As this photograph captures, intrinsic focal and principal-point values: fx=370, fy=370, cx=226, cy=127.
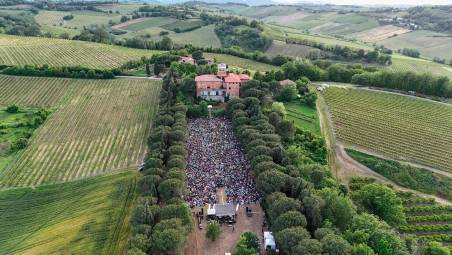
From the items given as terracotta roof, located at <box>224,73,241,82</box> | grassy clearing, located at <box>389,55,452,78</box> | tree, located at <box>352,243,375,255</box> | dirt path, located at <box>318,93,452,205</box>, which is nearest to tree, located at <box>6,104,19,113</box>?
terracotta roof, located at <box>224,73,241,82</box>

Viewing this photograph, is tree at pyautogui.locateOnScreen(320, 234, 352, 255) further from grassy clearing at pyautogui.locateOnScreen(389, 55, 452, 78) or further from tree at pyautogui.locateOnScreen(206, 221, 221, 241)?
grassy clearing at pyautogui.locateOnScreen(389, 55, 452, 78)

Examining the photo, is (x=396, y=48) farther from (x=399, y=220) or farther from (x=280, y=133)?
(x=399, y=220)

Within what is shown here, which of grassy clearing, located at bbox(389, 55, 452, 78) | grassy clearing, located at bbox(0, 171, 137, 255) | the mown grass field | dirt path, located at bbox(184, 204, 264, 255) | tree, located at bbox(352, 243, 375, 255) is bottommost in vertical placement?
grassy clearing, located at bbox(0, 171, 137, 255)

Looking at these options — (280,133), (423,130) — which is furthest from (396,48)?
(280,133)

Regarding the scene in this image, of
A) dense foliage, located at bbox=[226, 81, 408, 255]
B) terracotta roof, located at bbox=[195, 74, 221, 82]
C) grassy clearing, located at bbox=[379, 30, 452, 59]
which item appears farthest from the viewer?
grassy clearing, located at bbox=[379, 30, 452, 59]

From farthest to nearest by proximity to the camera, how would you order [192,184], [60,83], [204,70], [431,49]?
[431,49] → [60,83] → [204,70] → [192,184]

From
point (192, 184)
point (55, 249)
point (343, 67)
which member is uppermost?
point (343, 67)

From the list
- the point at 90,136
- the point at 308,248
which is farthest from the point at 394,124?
the point at 90,136
